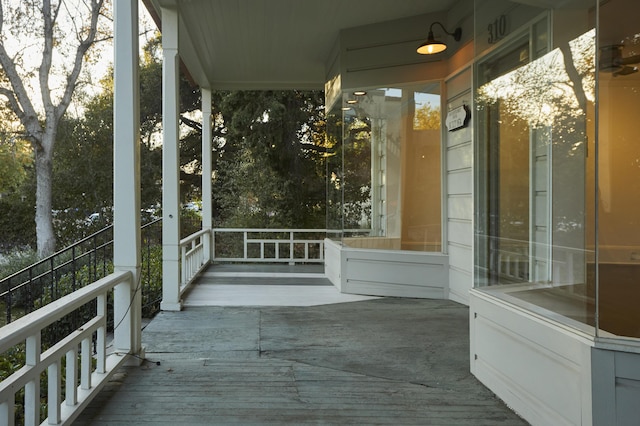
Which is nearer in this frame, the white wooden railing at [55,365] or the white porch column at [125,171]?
the white wooden railing at [55,365]

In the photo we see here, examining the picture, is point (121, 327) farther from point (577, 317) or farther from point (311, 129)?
point (311, 129)

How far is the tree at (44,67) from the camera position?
1193 centimetres

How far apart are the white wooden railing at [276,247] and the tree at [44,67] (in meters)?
5.50

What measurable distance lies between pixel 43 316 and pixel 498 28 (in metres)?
3.15

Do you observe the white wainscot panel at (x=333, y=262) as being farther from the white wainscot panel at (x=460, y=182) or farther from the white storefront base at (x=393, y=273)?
the white wainscot panel at (x=460, y=182)

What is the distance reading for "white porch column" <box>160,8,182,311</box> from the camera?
4469 millimetres

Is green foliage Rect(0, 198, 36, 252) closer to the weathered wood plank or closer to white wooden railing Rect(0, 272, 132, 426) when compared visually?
the weathered wood plank

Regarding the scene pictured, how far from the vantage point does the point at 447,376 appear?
2.84m

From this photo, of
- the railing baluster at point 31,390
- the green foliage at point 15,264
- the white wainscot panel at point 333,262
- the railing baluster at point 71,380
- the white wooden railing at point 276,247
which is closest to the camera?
the railing baluster at point 31,390

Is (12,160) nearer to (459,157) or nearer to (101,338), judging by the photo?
(101,338)

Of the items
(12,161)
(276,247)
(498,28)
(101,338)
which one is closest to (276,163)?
(276,247)

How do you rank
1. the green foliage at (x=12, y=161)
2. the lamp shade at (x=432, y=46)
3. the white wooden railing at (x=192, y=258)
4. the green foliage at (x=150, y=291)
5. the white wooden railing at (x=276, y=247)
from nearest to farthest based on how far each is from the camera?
1. the lamp shade at (x=432, y=46)
2. the green foliage at (x=150, y=291)
3. the white wooden railing at (x=192, y=258)
4. the white wooden railing at (x=276, y=247)
5. the green foliage at (x=12, y=161)

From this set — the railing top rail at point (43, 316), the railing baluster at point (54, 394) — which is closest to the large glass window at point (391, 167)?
the railing top rail at point (43, 316)

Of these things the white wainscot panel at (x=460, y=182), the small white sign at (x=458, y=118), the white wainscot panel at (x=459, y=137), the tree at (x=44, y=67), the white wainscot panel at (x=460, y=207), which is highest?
the tree at (x=44, y=67)
